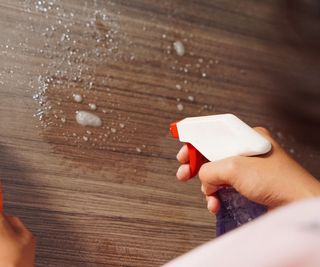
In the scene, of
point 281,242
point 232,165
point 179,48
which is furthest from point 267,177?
point 179,48

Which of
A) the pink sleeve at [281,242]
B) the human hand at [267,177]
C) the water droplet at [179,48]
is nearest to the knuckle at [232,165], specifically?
the human hand at [267,177]

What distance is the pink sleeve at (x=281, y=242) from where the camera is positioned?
1.17 feet

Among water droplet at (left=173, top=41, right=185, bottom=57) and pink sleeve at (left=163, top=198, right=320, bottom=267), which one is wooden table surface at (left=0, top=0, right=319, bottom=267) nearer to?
water droplet at (left=173, top=41, right=185, bottom=57)

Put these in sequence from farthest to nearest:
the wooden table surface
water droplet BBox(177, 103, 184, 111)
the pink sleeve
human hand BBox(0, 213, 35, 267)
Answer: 1. water droplet BBox(177, 103, 184, 111)
2. the wooden table surface
3. human hand BBox(0, 213, 35, 267)
4. the pink sleeve

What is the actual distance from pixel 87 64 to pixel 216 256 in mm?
557

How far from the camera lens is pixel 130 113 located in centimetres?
87

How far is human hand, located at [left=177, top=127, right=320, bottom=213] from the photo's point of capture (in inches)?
23.7

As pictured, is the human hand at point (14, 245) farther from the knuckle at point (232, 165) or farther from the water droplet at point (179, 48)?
the water droplet at point (179, 48)

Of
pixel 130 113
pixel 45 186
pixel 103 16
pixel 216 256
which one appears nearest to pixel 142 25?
pixel 103 16

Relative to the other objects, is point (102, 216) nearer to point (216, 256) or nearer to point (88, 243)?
point (88, 243)

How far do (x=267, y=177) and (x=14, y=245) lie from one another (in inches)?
11.8

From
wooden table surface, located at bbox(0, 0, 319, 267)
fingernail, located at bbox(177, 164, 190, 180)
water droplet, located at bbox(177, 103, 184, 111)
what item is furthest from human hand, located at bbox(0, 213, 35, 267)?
water droplet, located at bbox(177, 103, 184, 111)

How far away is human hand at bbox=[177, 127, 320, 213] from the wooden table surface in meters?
0.23

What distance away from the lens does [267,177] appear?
1.99 feet
